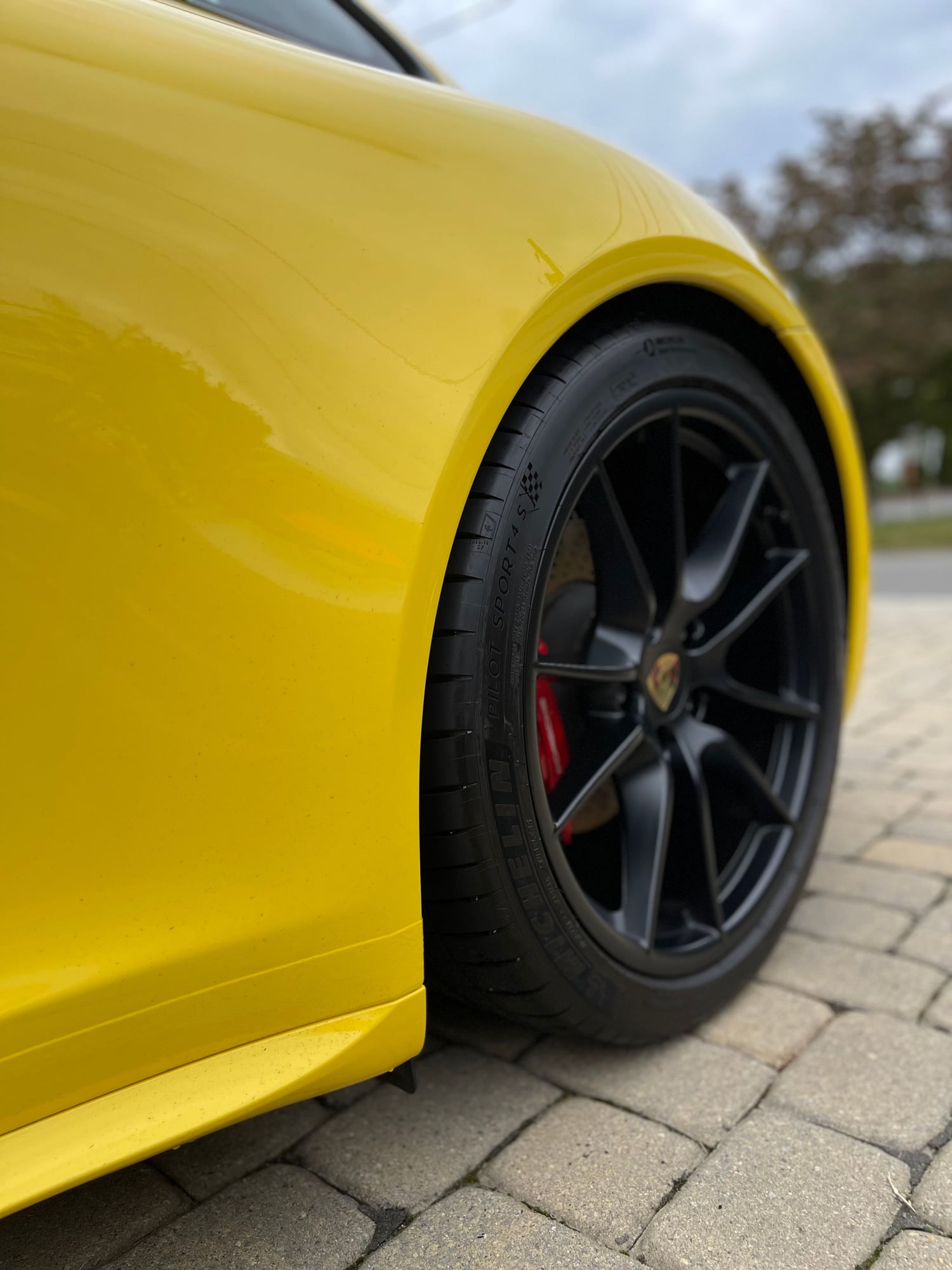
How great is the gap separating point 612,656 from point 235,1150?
32.5 inches

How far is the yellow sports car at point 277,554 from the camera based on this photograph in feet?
2.79

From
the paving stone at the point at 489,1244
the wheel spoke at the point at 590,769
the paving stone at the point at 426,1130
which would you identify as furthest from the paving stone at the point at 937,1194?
the wheel spoke at the point at 590,769

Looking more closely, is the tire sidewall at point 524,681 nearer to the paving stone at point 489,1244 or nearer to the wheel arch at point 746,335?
the wheel arch at point 746,335

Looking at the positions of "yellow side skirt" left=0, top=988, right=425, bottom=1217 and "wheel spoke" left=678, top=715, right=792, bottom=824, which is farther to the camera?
"wheel spoke" left=678, top=715, right=792, bottom=824

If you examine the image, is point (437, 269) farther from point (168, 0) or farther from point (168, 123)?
point (168, 0)

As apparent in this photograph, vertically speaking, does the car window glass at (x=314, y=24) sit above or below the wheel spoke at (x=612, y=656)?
above

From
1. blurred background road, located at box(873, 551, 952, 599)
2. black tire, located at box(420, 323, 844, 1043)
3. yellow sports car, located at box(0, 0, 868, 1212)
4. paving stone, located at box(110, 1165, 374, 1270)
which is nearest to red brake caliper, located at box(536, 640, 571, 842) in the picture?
black tire, located at box(420, 323, 844, 1043)

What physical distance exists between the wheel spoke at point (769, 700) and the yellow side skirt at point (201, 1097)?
789 mm

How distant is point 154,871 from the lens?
2.98 ft

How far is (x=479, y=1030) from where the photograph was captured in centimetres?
150

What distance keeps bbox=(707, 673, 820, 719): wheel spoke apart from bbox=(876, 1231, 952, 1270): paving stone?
0.80 metres

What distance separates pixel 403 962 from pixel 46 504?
580mm

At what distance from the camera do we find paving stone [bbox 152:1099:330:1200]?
3.87ft

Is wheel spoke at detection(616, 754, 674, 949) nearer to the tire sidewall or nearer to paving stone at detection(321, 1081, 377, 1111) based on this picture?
the tire sidewall
